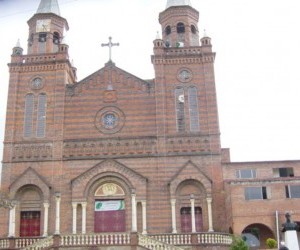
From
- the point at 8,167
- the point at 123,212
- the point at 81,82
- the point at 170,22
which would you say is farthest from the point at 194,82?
the point at 8,167

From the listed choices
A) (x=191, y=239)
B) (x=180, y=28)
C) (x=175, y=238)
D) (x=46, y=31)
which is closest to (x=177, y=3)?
(x=180, y=28)

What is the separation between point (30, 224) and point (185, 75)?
18.6 m

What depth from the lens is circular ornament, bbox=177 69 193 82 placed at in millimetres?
43831

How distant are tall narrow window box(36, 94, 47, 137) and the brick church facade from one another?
0.29 feet

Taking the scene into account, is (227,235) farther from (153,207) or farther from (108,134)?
(108,134)

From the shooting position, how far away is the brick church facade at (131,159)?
3878 cm

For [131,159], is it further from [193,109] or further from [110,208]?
[193,109]

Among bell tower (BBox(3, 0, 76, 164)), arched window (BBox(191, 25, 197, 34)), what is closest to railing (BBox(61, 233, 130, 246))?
bell tower (BBox(3, 0, 76, 164))

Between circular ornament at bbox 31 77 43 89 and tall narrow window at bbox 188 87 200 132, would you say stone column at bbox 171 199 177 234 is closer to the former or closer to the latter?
tall narrow window at bbox 188 87 200 132

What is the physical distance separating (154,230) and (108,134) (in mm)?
9169

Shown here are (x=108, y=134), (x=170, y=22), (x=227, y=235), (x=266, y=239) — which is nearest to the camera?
(x=227, y=235)

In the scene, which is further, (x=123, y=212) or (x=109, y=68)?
(x=109, y=68)

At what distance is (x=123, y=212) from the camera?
132ft

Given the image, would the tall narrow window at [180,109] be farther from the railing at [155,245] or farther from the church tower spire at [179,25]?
the railing at [155,245]
